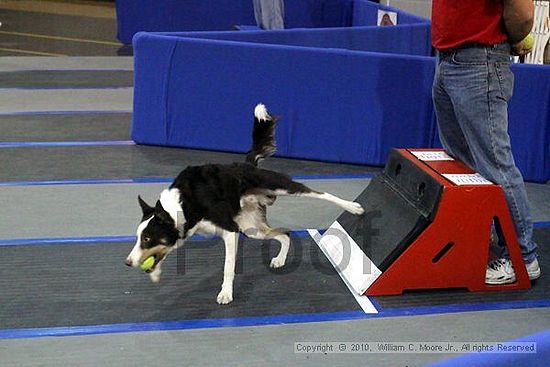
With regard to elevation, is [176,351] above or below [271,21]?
below

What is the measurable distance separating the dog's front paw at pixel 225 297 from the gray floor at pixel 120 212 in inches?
11.4

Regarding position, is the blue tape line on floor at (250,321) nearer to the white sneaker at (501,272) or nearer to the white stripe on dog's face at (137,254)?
the white sneaker at (501,272)

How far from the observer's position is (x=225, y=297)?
12.6 ft

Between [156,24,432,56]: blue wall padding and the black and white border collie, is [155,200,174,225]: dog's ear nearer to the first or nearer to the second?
the black and white border collie

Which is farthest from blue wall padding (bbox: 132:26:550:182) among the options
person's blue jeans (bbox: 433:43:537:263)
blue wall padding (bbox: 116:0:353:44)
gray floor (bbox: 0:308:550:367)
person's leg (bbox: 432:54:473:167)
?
blue wall padding (bbox: 116:0:353:44)

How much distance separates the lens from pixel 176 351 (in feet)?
11.1

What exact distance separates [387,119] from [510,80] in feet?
7.51

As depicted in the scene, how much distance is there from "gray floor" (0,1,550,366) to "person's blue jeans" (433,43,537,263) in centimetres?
63

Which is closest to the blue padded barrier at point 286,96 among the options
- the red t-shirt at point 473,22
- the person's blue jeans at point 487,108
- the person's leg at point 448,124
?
the person's leg at point 448,124

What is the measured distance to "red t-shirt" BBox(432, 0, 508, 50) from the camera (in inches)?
146

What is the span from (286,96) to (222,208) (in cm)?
261

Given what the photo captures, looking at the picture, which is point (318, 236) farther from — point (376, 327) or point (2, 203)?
point (2, 203)

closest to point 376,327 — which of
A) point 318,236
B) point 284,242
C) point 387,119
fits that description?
point 284,242

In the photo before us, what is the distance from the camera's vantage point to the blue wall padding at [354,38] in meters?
7.25
